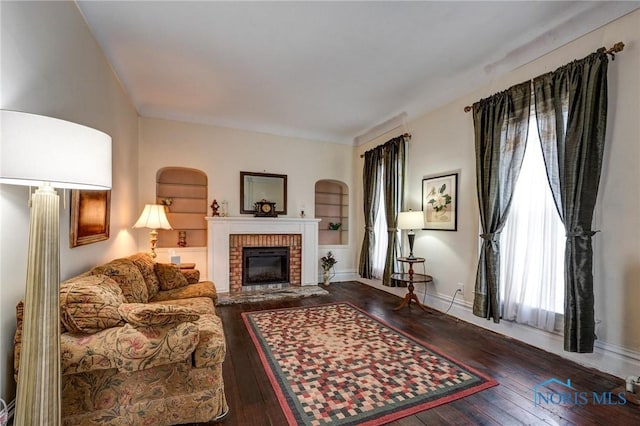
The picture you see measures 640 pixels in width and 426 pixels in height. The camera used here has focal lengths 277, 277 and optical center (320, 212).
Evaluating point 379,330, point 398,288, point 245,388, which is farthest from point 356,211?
point 245,388

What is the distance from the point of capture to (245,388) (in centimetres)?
A: 207

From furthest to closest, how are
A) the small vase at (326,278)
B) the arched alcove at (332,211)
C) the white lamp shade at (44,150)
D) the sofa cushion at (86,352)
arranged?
the arched alcove at (332,211)
the small vase at (326,278)
the sofa cushion at (86,352)
the white lamp shade at (44,150)

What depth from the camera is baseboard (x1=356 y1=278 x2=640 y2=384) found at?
2.17m

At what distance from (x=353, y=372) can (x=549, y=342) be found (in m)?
1.96

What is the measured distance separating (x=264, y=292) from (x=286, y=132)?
3.07 metres

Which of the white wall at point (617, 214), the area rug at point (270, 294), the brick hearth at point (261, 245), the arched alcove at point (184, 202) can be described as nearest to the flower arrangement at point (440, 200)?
the white wall at point (617, 214)

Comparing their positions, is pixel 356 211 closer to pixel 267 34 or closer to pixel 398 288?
pixel 398 288

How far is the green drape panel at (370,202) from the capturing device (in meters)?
5.25

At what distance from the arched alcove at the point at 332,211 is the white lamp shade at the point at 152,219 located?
3185mm

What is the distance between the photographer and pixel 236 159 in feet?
17.0

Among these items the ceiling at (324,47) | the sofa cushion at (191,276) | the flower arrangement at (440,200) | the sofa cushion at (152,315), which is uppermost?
the ceiling at (324,47)

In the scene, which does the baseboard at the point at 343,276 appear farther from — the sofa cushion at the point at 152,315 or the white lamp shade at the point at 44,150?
the white lamp shade at the point at 44,150

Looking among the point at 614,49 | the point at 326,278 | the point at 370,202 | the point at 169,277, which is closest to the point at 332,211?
the point at 370,202

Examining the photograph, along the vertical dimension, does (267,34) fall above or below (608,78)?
above
